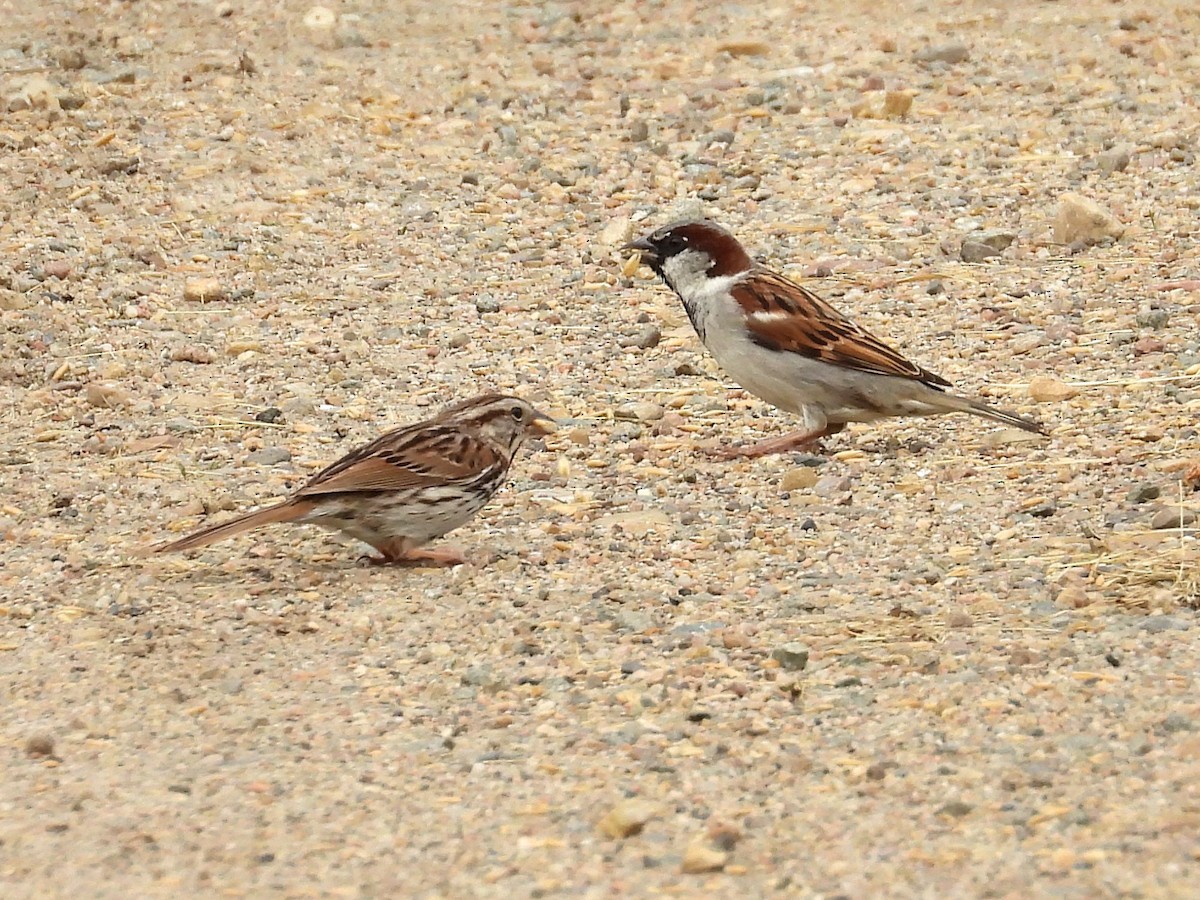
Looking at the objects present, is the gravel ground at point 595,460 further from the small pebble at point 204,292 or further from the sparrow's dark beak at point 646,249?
the sparrow's dark beak at point 646,249

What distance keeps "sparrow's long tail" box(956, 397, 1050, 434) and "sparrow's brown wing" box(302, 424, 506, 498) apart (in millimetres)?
1775

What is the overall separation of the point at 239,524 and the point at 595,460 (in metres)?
1.74

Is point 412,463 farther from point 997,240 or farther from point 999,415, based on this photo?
point 997,240

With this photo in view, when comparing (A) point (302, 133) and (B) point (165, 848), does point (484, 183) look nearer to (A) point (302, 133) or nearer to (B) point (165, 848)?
(A) point (302, 133)

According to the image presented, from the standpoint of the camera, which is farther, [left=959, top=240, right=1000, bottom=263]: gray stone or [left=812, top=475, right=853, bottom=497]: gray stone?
[left=959, top=240, right=1000, bottom=263]: gray stone

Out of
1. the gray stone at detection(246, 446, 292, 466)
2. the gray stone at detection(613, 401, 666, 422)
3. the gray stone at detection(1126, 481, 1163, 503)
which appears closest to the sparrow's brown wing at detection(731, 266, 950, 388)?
the gray stone at detection(613, 401, 666, 422)

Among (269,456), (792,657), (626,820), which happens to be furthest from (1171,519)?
(269,456)

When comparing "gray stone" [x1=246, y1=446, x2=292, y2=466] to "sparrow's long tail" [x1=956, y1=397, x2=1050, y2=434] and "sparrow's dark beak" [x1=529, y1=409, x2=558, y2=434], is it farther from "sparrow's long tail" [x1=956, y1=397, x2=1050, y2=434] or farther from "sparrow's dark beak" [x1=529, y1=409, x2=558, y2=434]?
"sparrow's long tail" [x1=956, y1=397, x2=1050, y2=434]

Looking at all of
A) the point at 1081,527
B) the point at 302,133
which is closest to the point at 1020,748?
the point at 1081,527

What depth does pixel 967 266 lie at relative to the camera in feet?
30.7

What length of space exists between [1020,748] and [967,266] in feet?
16.0

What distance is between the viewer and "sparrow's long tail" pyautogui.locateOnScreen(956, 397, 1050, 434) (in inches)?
285

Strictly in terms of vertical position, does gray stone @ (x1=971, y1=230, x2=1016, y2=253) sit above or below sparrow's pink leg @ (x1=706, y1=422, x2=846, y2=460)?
above

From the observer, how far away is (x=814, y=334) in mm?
7543
